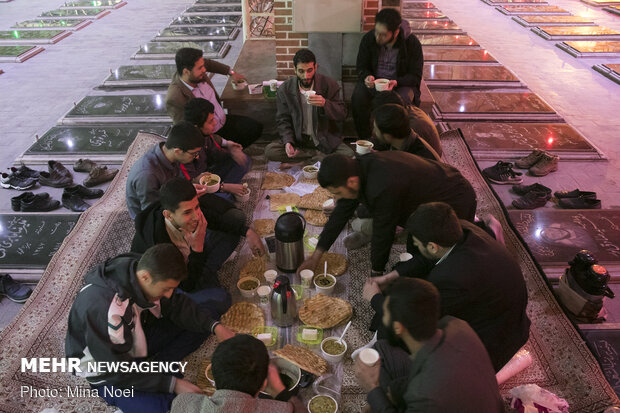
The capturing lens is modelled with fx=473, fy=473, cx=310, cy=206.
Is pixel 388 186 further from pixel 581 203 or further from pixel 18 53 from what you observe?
pixel 18 53

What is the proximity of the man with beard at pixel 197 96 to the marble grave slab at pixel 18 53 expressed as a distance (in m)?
6.17

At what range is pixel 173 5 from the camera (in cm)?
1341

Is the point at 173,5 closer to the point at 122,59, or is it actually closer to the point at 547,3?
the point at 122,59

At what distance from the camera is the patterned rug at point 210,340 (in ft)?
9.52

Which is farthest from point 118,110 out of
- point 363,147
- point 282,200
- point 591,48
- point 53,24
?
point 591,48

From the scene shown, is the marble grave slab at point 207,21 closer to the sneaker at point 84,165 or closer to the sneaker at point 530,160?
the sneaker at point 84,165

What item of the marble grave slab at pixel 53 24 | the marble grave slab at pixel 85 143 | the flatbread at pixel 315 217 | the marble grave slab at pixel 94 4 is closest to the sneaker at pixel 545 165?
the flatbread at pixel 315 217

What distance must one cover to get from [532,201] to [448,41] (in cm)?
655

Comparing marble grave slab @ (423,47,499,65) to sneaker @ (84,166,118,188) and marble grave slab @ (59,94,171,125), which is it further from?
sneaker @ (84,166,118,188)

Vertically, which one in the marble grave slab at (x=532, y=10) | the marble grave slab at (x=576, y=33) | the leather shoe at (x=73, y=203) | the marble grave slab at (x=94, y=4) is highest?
the marble grave slab at (x=94, y=4)

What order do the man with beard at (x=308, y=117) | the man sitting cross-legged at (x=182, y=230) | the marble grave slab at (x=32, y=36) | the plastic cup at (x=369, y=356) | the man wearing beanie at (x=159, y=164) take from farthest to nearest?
1. the marble grave slab at (x=32, y=36)
2. the man with beard at (x=308, y=117)
3. the man wearing beanie at (x=159, y=164)
4. the man sitting cross-legged at (x=182, y=230)
5. the plastic cup at (x=369, y=356)

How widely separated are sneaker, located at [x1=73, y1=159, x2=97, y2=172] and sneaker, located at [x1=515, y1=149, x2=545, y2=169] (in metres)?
4.91

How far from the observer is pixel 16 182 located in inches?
201

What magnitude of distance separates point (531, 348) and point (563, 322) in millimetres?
345
